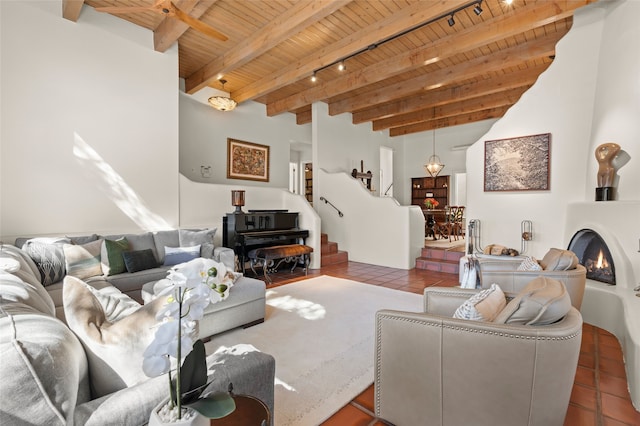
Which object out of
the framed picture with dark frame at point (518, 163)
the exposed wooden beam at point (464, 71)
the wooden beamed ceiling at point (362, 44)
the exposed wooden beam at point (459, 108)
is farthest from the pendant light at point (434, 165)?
the framed picture with dark frame at point (518, 163)

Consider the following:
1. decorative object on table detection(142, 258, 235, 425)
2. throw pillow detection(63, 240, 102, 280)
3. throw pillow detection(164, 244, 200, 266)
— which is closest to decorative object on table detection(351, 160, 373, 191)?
throw pillow detection(164, 244, 200, 266)

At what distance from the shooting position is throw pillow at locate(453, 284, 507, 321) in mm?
1538

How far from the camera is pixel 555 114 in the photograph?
14.2 feet

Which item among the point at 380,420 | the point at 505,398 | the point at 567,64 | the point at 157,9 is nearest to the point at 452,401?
the point at 505,398

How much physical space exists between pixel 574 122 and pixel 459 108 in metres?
3.12

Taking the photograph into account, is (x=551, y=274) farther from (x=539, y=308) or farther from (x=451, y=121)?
(x=451, y=121)

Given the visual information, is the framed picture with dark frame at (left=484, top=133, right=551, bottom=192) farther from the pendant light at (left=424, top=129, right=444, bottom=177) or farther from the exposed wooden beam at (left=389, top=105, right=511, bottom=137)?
the exposed wooden beam at (left=389, top=105, right=511, bottom=137)

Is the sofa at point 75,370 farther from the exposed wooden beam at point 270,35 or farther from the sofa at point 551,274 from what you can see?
the exposed wooden beam at point 270,35

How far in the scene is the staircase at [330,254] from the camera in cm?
609

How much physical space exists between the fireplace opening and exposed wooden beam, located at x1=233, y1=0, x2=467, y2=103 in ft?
9.74

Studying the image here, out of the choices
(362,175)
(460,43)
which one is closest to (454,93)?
(460,43)

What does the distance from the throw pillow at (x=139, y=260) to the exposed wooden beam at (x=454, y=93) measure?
5.94 meters

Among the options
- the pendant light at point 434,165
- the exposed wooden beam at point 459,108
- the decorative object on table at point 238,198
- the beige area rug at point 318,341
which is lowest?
the beige area rug at point 318,341

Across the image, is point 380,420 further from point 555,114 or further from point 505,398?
point 555,114
